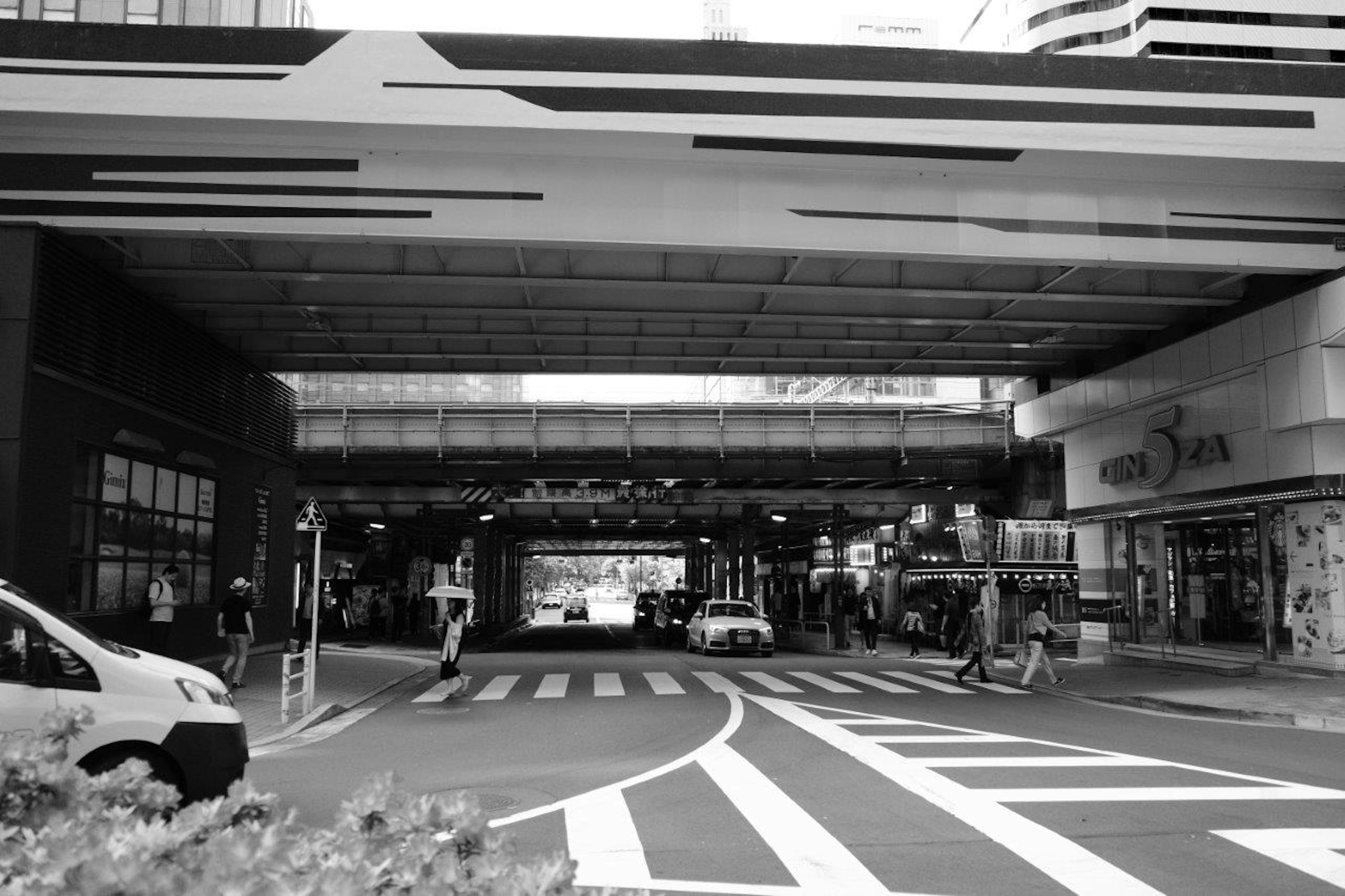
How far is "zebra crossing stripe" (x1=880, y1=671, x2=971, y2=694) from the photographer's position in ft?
63.0

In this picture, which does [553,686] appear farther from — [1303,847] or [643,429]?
[1303,847]

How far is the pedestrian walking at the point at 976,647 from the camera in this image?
20.9 m

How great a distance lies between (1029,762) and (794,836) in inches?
169

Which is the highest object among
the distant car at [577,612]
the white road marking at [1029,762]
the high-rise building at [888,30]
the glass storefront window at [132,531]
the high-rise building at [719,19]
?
the high-rise building at [719,19]

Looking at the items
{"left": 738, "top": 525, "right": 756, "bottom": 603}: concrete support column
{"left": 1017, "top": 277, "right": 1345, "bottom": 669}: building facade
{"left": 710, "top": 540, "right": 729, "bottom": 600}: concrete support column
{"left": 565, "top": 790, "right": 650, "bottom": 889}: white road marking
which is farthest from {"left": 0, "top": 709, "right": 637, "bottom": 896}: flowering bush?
{"left": 710, "top": 540, "right": 729, "bottom": 600}: concrete support column

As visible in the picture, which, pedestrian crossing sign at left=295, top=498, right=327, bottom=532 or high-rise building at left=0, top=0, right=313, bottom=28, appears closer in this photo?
pedestrian crossing sign at left=295, top=498, right=327, bottom=532

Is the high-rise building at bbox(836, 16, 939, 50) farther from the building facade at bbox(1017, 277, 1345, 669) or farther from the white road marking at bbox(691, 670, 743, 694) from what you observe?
the white road marking at bbox(691, 670, 743, 694)

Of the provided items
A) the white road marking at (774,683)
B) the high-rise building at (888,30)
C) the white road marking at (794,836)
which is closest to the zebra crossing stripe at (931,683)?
the white road marking at (774,683)

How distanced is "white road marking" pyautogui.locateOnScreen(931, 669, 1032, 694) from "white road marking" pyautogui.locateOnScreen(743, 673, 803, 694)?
11.6 feet

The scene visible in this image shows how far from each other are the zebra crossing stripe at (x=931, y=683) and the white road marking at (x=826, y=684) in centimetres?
148

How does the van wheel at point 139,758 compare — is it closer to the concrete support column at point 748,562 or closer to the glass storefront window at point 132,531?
the glass storefront window at point 132,531

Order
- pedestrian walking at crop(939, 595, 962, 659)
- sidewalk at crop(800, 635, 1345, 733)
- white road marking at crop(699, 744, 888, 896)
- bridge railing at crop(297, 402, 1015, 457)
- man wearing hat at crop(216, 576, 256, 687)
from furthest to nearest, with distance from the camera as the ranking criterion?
1. bridge railing at crop(297, 402, 1015, 457)
2. pedestrian walking at crop(939, 595, 962, 659)
3. man wearing hat at crop(216, 576, 256, 687)
4. sidewalk at crop(800, 635, 1345, 733)
5. white road marking at crop(699, 744, 888, 896)

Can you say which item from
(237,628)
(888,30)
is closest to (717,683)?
(237,628)

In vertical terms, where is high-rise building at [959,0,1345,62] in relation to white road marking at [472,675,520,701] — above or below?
above
